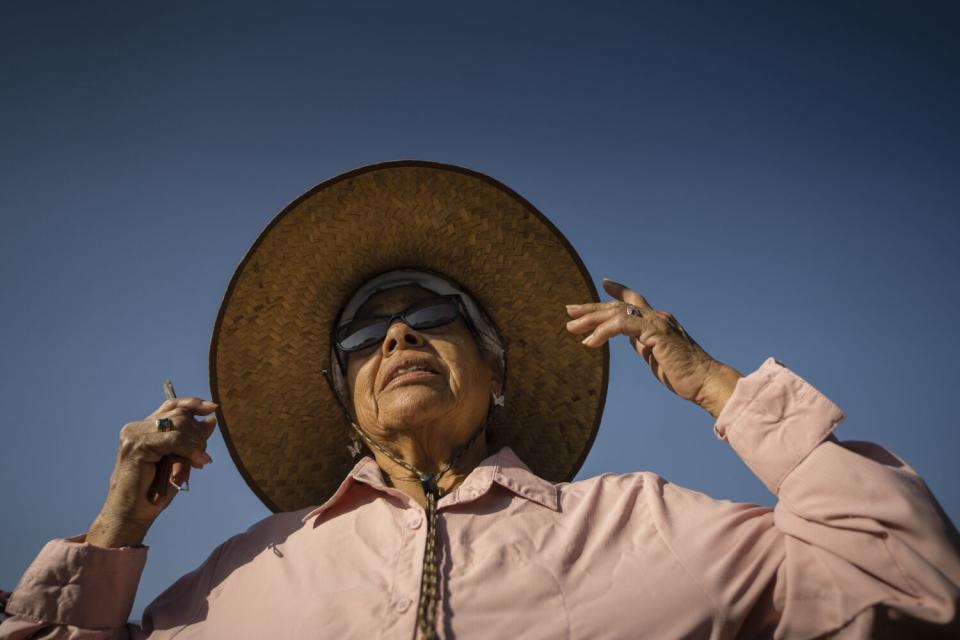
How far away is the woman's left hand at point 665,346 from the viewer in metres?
2.23

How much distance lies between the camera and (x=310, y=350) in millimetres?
3514

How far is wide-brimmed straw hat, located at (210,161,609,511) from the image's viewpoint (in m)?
3.20

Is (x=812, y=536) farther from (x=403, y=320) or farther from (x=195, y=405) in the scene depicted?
(x=195, y=405)

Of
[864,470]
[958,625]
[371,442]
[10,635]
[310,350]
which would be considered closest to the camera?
[958,625]

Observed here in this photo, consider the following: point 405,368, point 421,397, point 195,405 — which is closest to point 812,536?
point 421,397

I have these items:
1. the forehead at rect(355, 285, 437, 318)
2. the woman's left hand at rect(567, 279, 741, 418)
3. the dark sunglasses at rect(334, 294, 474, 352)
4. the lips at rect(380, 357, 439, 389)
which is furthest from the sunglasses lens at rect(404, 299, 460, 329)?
the woman's left hand at rect(567, 279, 741, 418)

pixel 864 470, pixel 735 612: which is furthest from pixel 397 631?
pixel 864 470

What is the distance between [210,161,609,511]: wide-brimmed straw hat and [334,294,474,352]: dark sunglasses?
28 centimetres

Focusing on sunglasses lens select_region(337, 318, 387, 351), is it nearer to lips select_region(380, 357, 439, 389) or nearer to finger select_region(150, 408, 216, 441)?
lips select_region(380, 357, 439, 389)

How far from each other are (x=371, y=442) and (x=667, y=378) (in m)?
1.56

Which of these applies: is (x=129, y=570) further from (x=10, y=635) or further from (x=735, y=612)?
(x=735, y=612)

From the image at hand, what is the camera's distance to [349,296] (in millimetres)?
3539

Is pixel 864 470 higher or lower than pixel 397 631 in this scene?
higher

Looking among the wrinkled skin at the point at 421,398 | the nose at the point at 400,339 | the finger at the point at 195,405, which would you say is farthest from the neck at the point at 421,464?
the finger at the point at 195,405
